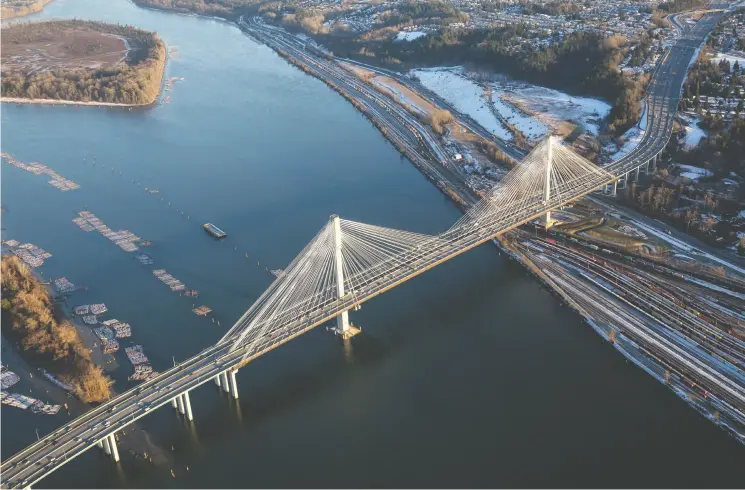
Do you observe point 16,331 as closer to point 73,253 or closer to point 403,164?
point 73,253

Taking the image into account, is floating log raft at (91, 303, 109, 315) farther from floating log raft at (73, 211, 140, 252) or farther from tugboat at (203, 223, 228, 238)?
tugboat at (203, 223, 228, 238)

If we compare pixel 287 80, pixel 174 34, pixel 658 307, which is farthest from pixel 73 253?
pixel 174 34

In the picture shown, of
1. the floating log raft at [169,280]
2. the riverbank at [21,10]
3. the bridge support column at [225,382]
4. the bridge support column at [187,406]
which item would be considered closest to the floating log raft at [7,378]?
the bridge support column at [187,406]

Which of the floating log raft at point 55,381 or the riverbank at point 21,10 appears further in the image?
the riverbank at point 21,10

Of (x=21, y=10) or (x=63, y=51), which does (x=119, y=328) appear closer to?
(x=63, y=51)

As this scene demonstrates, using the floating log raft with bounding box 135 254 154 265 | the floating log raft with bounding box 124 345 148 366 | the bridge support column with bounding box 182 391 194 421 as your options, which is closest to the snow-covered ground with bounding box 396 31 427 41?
the floating log raft with bounding box 135 254 154 265

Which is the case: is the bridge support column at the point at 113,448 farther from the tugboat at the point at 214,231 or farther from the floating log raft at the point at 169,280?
the tugboat at the point at 214,231
